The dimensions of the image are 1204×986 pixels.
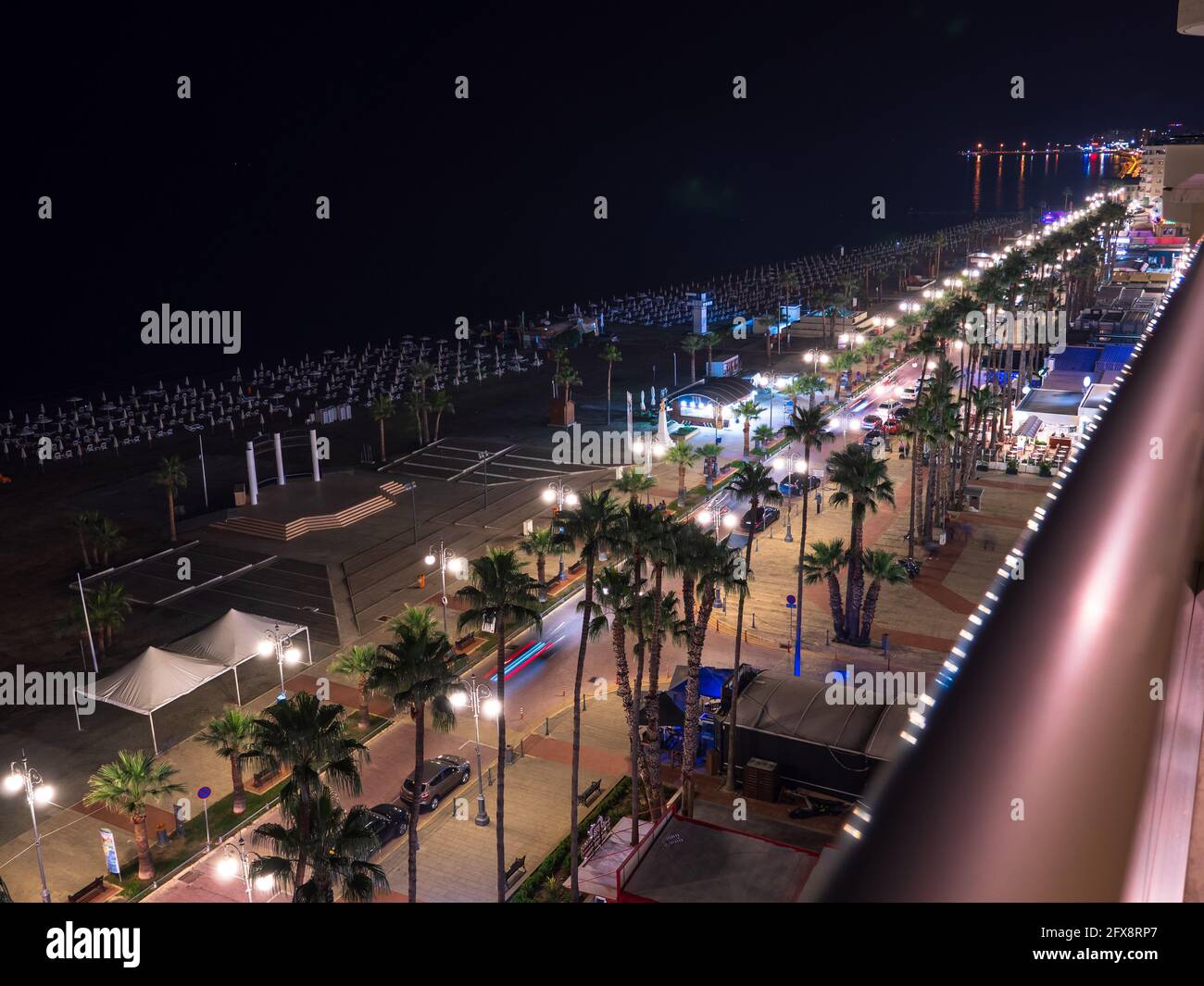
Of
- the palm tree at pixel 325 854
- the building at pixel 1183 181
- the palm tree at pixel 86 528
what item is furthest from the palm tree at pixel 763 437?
the building at pixel 1183 181

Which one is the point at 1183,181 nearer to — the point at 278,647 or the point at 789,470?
the point at 278,647

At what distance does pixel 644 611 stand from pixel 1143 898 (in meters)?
27.1

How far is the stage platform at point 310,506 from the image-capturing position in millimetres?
59281

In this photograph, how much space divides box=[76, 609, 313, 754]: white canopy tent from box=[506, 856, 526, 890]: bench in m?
14.7

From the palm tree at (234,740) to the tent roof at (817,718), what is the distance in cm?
1541

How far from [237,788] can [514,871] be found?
33.0 ft

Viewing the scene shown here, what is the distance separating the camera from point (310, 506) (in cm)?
6197

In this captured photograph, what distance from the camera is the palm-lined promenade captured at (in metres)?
24.0

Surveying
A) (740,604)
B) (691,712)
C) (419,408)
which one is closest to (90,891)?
(691,712)

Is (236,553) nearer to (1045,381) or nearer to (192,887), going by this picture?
(192,887)

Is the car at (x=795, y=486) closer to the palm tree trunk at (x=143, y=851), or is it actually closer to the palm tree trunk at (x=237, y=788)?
the palm tree trunk at (x=237, y=788)

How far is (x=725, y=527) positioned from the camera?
5569 centimetres

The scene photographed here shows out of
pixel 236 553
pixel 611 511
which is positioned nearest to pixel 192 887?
pixel 611 511

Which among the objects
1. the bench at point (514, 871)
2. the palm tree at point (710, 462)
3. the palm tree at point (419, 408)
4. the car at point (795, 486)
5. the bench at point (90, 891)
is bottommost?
the bench at point (90, 891)
